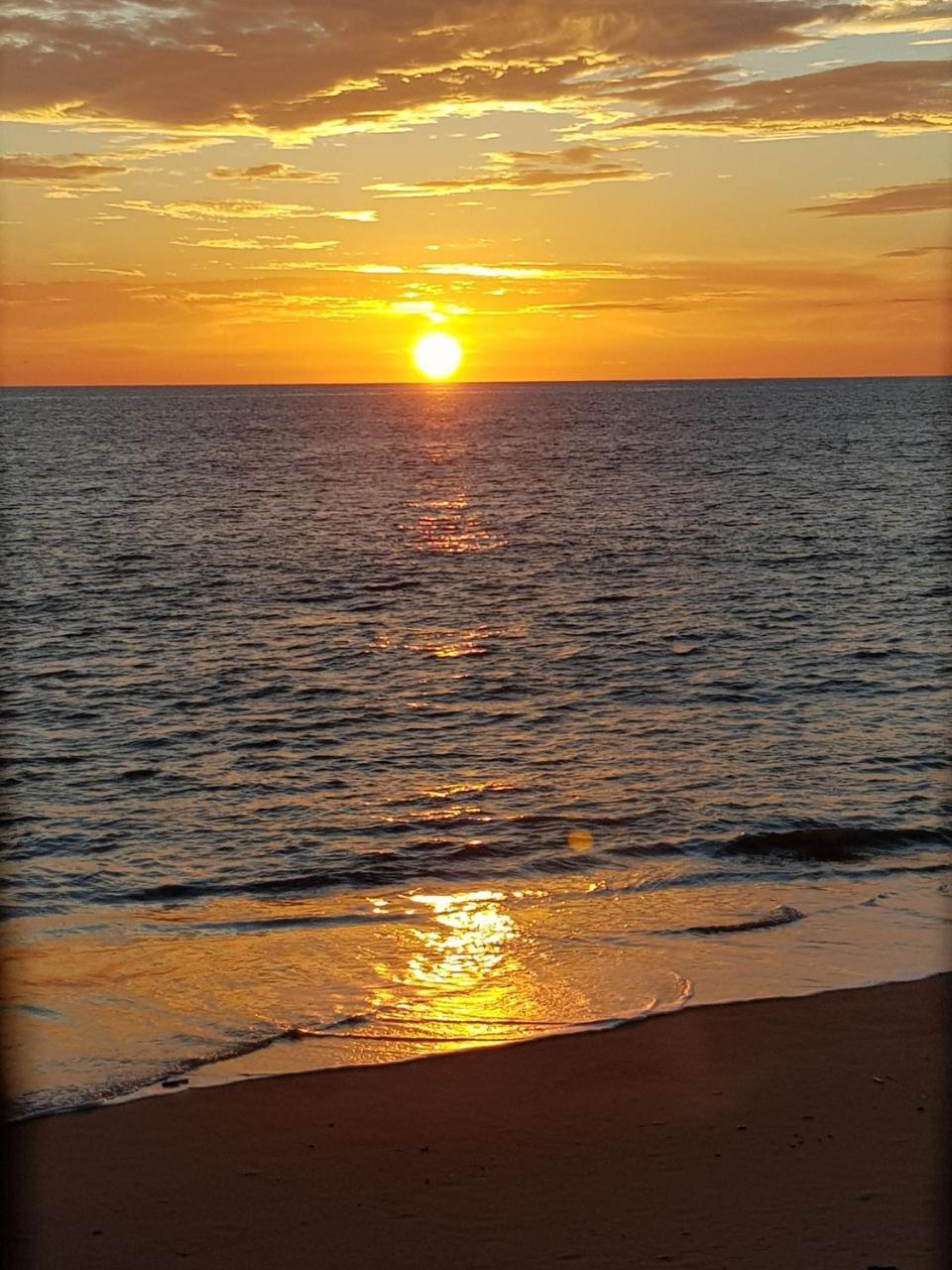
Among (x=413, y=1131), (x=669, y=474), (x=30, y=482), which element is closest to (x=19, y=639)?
(x=413, y=1131)

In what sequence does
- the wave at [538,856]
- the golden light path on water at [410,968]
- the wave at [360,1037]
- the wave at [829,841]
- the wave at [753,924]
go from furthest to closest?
the wave at [829,841] → the wave at [538,856] → the wave at [753,924] → the golden light path on water at [410,968] → the wave at [360,1037]

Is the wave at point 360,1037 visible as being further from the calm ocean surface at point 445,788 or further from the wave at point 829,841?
the wave at point 829,841

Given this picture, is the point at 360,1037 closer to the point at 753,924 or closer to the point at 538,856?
the point at 753,924

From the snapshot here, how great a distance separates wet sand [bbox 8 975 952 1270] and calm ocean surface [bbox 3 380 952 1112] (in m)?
0.84

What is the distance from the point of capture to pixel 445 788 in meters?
22.6

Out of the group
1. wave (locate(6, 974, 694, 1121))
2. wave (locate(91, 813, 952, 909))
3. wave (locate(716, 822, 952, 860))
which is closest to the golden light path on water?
wave (locate(6, 974, 694, 1121))

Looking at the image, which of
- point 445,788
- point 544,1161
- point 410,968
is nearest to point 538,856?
point 445,788

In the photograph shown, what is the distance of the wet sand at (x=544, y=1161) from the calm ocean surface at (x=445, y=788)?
837mm

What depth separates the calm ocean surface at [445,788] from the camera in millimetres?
13797

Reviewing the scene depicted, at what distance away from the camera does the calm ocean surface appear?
45.3 feet

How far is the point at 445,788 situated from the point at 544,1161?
12.6 m

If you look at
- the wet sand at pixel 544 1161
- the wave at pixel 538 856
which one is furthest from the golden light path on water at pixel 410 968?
the wet sand at pixel 544 1161

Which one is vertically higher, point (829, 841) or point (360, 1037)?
point (360, 1037)

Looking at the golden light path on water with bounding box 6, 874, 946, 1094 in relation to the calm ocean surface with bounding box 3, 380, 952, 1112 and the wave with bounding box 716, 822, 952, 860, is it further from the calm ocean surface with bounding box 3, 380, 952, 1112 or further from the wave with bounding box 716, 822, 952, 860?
the wave with bounding box 716, 822, 952, 860
